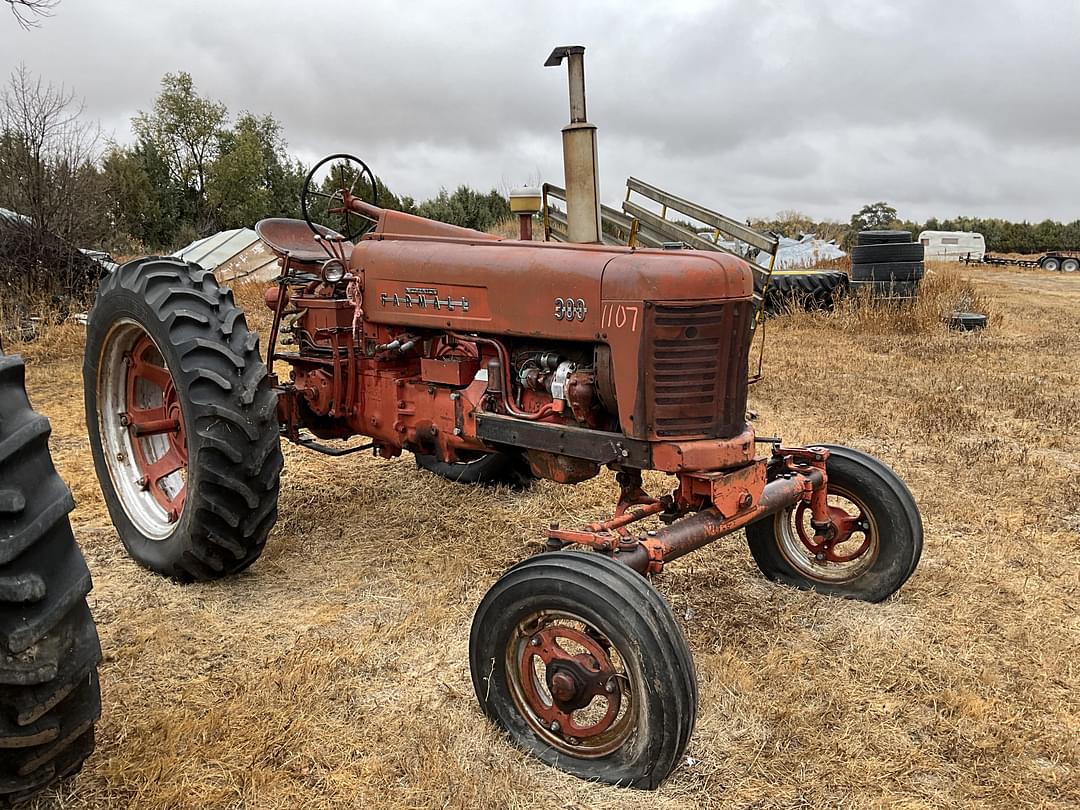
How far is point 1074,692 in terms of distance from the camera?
3037 mm

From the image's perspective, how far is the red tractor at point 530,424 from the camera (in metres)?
2.63

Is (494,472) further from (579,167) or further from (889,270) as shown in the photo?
(889,270)

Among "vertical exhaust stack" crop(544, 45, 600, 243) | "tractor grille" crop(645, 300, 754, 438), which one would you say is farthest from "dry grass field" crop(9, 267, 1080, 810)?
"vertical exhaust stack" crop(544, 45, 600, 243)

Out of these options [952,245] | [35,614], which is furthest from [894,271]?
[952,245]

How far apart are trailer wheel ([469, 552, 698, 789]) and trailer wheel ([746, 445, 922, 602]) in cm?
136

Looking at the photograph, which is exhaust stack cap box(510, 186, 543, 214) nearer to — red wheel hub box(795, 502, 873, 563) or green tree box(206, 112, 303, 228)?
red wheel hub box(795, 502, 873, 563)

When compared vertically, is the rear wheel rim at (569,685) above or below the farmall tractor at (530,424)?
below

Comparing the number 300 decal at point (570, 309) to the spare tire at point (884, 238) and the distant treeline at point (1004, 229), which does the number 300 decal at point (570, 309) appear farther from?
the distant treeline at point (1004, 229)

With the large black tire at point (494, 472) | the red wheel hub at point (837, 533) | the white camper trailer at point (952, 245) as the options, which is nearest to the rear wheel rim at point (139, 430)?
the large black tire at point (494, 472)

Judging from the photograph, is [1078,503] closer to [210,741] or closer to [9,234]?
[210,741]

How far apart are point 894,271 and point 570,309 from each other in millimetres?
10132

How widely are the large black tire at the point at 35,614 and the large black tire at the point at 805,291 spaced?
36.0 ft

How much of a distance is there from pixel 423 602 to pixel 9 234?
30.6ft

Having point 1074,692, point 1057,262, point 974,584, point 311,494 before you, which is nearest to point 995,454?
point 974,584
